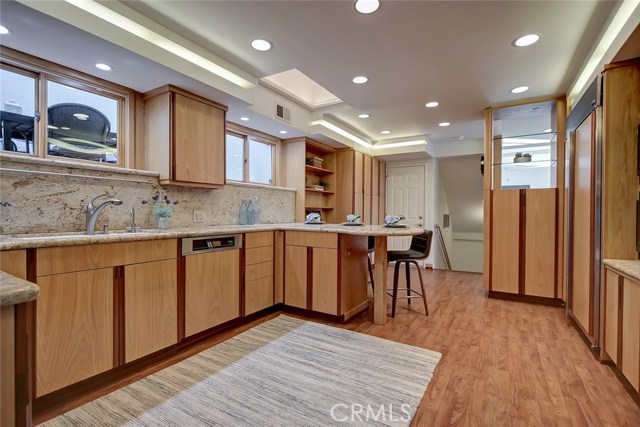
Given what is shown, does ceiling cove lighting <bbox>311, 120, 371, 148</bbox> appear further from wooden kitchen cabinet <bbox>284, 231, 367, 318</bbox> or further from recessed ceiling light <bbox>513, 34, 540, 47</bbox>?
recessed ceiling light <bbox>513, 34, 540, 47</bbox>

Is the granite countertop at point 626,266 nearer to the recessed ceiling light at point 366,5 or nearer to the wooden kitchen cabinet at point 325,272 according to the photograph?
the wooden kitchen cabinet at point 325,272

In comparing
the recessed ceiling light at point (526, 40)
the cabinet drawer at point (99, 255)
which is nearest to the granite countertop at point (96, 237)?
the cabinet drawer at point (99, 255)

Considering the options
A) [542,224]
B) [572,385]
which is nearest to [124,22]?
[572,385]

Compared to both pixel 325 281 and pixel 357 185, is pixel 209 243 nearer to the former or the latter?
pixel 325 281

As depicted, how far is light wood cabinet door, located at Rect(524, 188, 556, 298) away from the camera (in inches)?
137

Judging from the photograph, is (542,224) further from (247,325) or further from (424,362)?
(247,325)

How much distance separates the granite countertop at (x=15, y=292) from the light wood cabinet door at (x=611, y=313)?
2.97 meters

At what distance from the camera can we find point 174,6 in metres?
2.06

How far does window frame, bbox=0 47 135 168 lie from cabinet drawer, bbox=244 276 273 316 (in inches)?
62.7

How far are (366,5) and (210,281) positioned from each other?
2404 mm

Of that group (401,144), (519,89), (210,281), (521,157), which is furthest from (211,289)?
(401,144)

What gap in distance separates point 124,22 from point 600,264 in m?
3.90

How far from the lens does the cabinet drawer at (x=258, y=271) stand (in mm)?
2918

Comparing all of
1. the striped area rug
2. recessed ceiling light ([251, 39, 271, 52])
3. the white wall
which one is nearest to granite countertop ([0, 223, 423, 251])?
the striped area rug
